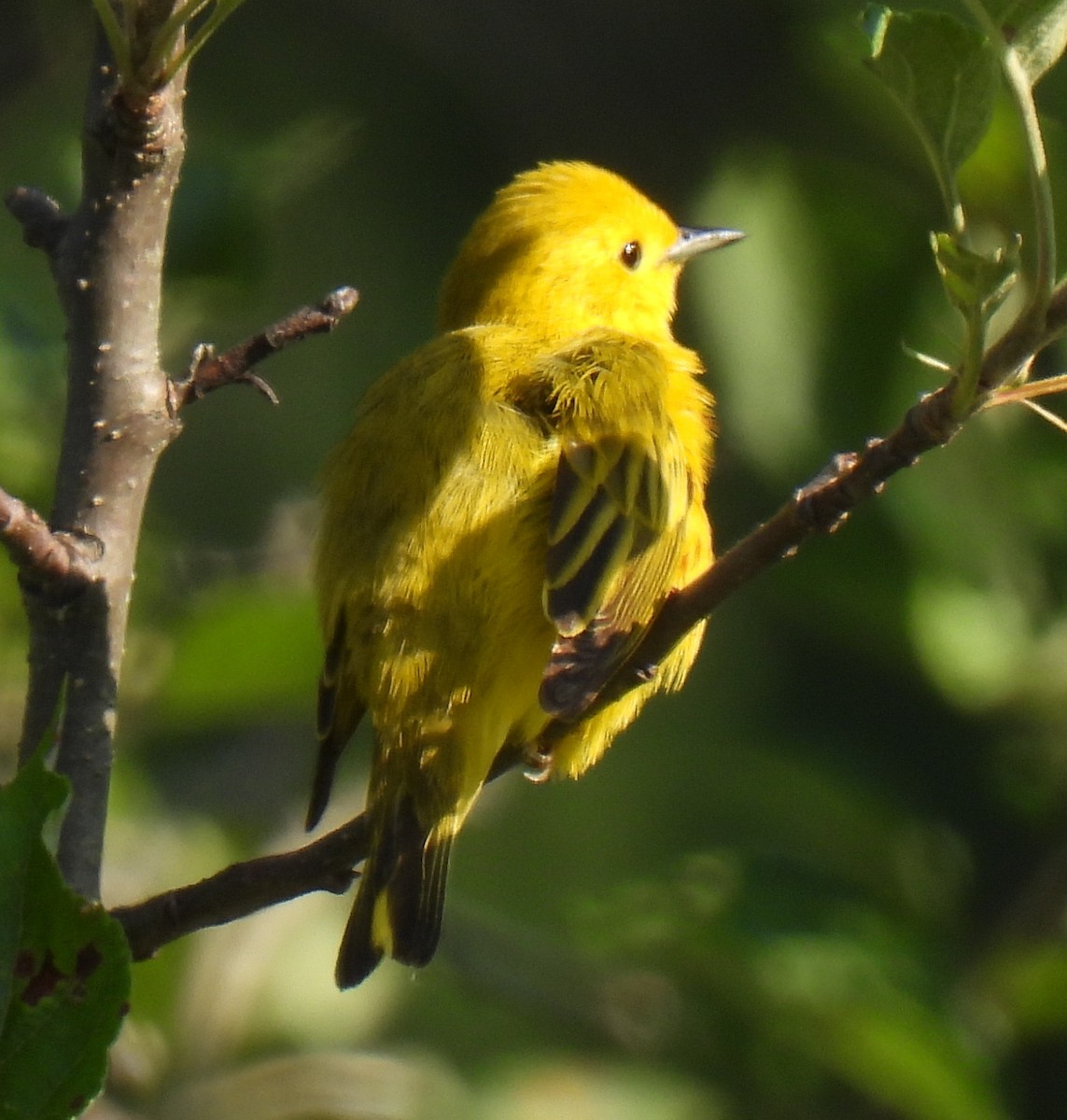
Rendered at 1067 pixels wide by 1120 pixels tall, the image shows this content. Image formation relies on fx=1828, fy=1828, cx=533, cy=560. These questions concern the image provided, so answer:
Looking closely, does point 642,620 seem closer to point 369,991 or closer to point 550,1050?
point 369,991

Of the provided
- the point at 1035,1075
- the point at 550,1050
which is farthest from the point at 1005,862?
the point at 550,1050

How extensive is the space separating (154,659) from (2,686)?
375 mm

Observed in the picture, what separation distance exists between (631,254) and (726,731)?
84.7 inches

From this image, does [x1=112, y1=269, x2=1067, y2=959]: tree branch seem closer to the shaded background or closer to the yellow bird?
the yellow bird

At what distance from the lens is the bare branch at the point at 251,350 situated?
92.6 inches

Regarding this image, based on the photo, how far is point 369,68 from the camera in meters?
7.37

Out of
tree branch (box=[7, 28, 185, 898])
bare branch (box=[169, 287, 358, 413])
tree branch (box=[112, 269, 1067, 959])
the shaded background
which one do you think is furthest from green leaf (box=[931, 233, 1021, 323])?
the shaded background

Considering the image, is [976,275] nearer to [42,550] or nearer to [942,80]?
[942,80]

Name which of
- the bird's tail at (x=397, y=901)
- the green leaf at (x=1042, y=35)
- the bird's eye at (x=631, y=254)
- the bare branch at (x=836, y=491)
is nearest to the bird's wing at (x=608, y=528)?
the bare branch at (x=836, y=491)

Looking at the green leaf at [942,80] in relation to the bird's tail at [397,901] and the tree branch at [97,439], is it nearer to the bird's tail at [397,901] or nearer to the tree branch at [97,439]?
the tree branch at [97,439]

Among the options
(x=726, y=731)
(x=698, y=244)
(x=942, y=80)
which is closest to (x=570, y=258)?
(x=698, y=244)

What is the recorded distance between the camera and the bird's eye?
484cm

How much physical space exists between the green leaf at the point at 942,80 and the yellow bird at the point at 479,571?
1245 mm

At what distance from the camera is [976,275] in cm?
188
